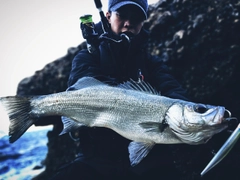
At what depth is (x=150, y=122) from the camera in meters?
2.33

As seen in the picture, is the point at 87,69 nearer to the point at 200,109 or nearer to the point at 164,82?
the point at 164,82

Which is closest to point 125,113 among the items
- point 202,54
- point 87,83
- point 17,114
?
point 87,83

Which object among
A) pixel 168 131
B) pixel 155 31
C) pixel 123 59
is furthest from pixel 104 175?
pixel 155 31

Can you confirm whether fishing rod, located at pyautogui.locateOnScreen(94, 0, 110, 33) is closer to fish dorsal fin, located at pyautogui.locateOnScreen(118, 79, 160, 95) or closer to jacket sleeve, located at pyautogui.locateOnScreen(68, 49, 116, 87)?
jacket sleeve, located at pyautogui.locateOnScreen(68, 49, 116, 87)

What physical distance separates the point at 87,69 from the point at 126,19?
37.9 inches

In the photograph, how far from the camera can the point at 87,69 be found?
3078mm

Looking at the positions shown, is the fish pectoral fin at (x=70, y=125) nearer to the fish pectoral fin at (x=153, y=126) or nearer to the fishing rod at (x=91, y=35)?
the fish pectoral fin at (x=153, y=126)

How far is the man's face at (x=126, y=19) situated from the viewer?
3347 millimetres

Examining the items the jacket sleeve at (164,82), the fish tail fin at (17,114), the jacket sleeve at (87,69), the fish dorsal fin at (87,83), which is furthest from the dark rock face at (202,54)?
the fish tail fin at (17,114)

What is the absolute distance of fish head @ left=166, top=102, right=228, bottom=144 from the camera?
199cm

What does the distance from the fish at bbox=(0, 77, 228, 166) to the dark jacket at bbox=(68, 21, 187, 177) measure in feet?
1.28

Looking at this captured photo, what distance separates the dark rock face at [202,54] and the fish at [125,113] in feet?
9.13

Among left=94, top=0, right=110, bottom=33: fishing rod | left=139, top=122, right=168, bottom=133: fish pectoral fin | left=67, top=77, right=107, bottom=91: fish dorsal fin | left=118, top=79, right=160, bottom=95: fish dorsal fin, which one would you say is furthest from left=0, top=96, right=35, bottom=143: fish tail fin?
left=94, top=0, right=110, bottom=33: fishing rod

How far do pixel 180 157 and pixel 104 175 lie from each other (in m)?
2.56
